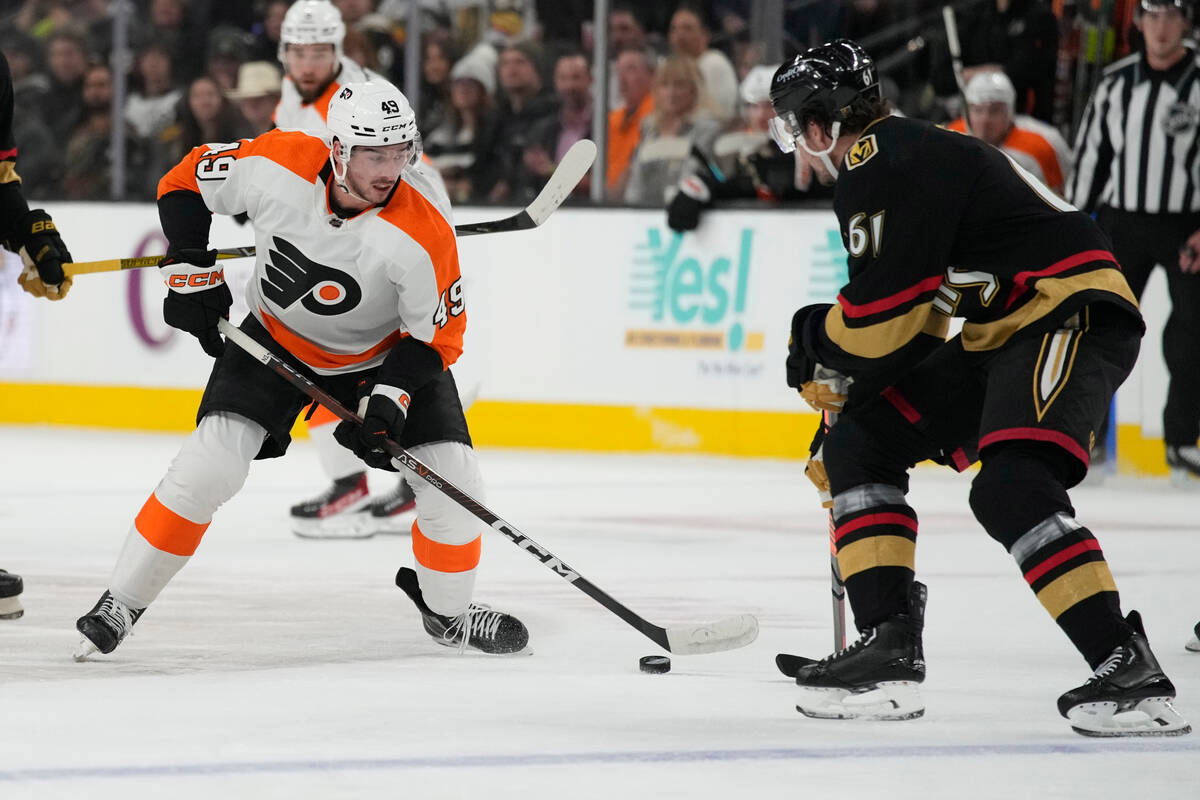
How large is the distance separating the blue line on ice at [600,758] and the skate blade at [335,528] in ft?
8.27

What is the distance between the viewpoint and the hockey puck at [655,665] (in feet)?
10.9

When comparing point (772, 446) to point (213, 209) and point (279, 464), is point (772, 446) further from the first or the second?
point (213, 209)

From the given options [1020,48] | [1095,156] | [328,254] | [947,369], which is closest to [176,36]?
[1020,48]

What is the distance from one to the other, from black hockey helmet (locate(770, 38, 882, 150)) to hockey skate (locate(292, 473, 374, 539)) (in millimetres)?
2492

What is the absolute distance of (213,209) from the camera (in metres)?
3.56

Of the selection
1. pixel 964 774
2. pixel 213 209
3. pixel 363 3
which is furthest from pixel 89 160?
pixel 964 774

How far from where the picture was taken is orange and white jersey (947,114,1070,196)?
267 inches

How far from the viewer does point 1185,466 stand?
6.34 meters

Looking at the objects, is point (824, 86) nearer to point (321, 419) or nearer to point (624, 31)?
point (321, 419)

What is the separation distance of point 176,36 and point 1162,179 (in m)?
4.43

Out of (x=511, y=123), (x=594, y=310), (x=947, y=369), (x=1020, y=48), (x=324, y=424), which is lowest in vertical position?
(x=594, y=310)

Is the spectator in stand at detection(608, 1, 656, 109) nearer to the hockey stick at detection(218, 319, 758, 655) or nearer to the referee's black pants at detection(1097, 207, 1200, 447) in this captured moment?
the referee's black pants at detection(1097, 207, 1200, 447)

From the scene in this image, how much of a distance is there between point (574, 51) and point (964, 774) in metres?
5.52

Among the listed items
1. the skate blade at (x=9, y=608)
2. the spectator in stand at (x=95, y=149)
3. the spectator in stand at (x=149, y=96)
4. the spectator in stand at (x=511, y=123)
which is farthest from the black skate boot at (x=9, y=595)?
the spectator in stand at (x=149, y=96)
